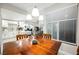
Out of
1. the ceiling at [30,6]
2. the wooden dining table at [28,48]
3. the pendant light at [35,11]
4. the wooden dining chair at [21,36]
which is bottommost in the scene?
the wooden dining table at [28,48]

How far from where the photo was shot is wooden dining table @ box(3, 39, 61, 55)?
176 centimetres

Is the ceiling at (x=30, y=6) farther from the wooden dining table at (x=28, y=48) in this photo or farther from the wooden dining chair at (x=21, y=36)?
the wooden dining table at (x=28, y=48)

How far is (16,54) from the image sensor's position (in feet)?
5.85

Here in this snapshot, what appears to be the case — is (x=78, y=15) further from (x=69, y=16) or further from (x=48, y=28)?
(x=48, y=28)

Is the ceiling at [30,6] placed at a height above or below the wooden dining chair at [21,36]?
above

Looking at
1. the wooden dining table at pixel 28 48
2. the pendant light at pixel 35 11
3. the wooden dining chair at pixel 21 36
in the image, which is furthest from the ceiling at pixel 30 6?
the wooden dining table at pixel 28 48

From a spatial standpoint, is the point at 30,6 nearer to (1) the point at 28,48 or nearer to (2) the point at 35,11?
(2) the point at 35,11

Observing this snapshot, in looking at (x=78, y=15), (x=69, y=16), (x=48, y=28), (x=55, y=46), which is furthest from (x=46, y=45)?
(x=78, y=15)

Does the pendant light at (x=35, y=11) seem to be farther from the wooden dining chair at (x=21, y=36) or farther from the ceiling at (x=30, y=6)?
the wooden dining chair at (x=21, y=36)

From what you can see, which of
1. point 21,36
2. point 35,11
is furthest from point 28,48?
point 35,11

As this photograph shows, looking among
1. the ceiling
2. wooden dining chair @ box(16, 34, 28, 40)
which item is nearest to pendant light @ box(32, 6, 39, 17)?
the ceiling

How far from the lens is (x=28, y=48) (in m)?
1.78

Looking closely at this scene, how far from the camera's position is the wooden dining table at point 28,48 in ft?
5.76

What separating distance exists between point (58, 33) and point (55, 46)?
0.85ft
